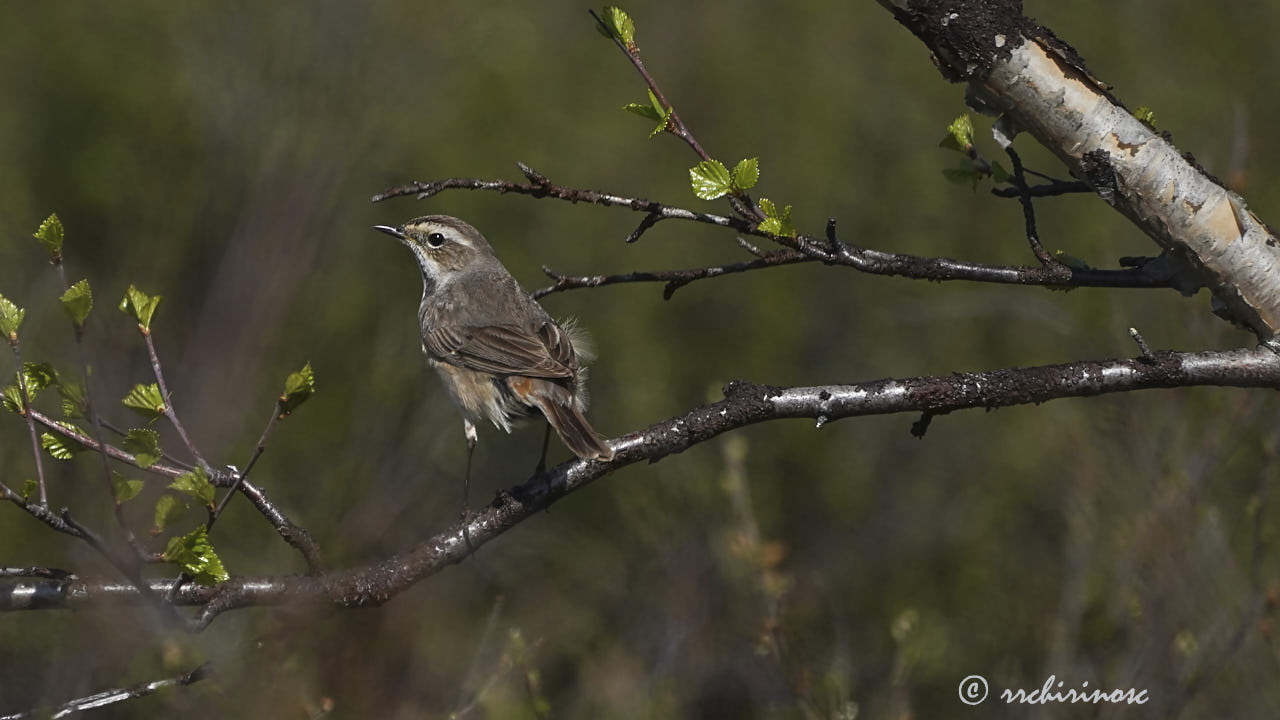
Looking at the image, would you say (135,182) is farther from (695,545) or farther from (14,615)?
(695,545)

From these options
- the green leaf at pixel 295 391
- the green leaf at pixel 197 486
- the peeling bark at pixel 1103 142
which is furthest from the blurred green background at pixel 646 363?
the peeling bark at pixel 1103 142

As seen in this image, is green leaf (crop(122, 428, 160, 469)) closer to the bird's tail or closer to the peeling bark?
the bird's tail

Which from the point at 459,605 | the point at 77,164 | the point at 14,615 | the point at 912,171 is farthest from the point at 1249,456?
the point at 77,164

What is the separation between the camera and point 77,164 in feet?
27.9

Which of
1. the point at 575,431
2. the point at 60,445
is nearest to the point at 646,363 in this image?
the point at 575,431

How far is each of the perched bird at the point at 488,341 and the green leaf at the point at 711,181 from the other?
1430 millimetres

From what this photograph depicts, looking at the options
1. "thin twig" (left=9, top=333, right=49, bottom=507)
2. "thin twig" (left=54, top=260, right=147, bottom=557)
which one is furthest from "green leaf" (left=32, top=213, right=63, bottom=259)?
"thin twig" (left=9, top=333, right=49, bottom=507)

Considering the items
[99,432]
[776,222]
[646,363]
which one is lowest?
[646,363]

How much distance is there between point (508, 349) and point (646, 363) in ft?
10.1

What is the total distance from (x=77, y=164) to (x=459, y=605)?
4.26 meters

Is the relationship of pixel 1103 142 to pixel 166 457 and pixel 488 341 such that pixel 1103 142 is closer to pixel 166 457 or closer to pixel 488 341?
pixel 166 457

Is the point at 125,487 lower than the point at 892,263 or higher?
lower

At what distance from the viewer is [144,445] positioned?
2.71 m

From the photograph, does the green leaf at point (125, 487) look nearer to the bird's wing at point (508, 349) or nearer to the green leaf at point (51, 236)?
the green leaf at point (51, 236)
